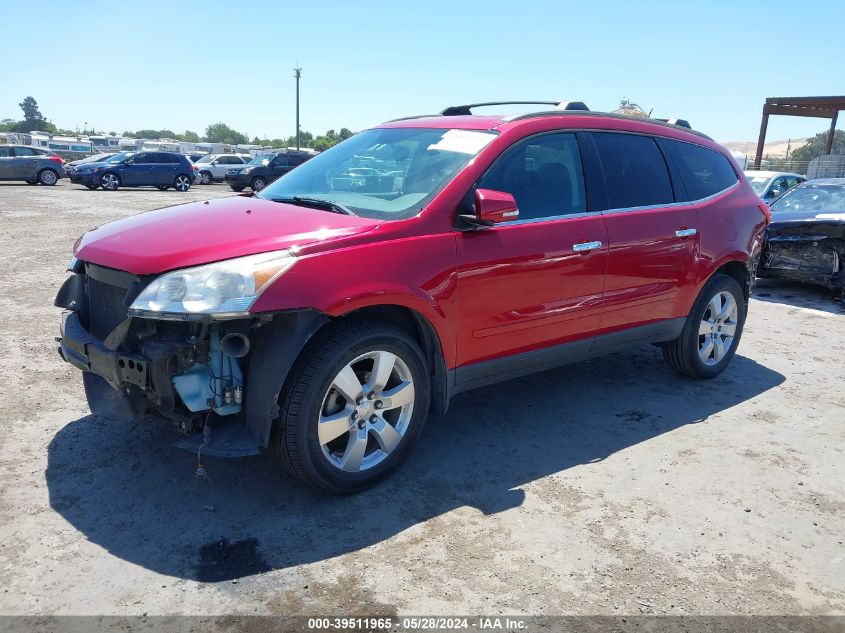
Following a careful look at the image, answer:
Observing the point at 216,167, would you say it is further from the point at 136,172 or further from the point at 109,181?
the point at 109,181

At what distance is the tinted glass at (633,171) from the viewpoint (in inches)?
172

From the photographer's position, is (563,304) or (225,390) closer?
(225,390)

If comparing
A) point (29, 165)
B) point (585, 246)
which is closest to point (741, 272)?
point (585, 246)

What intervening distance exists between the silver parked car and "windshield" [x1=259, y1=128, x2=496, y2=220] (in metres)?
25.4

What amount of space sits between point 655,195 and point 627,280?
2.34 ft

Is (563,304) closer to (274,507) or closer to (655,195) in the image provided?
(655,195)

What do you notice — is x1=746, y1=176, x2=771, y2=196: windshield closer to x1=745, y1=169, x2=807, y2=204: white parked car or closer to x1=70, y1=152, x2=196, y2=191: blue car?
x1=745, y1=169, x2=807, y2=204: white parked car

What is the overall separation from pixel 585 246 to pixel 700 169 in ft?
5.64

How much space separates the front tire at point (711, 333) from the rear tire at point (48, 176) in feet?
88.6

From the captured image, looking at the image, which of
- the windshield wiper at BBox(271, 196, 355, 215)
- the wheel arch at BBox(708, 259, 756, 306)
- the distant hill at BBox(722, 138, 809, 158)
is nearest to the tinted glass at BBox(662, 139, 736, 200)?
the wheel arch at BBox(708, 259, 756, 306)

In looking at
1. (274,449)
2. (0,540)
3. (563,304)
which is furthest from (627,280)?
(0,540)

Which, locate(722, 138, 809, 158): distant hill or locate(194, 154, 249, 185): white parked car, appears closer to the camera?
locate(194, 154, 249, 185): white parked car

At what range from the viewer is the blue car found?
25219 mm

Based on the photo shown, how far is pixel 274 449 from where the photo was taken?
10.3 feet
